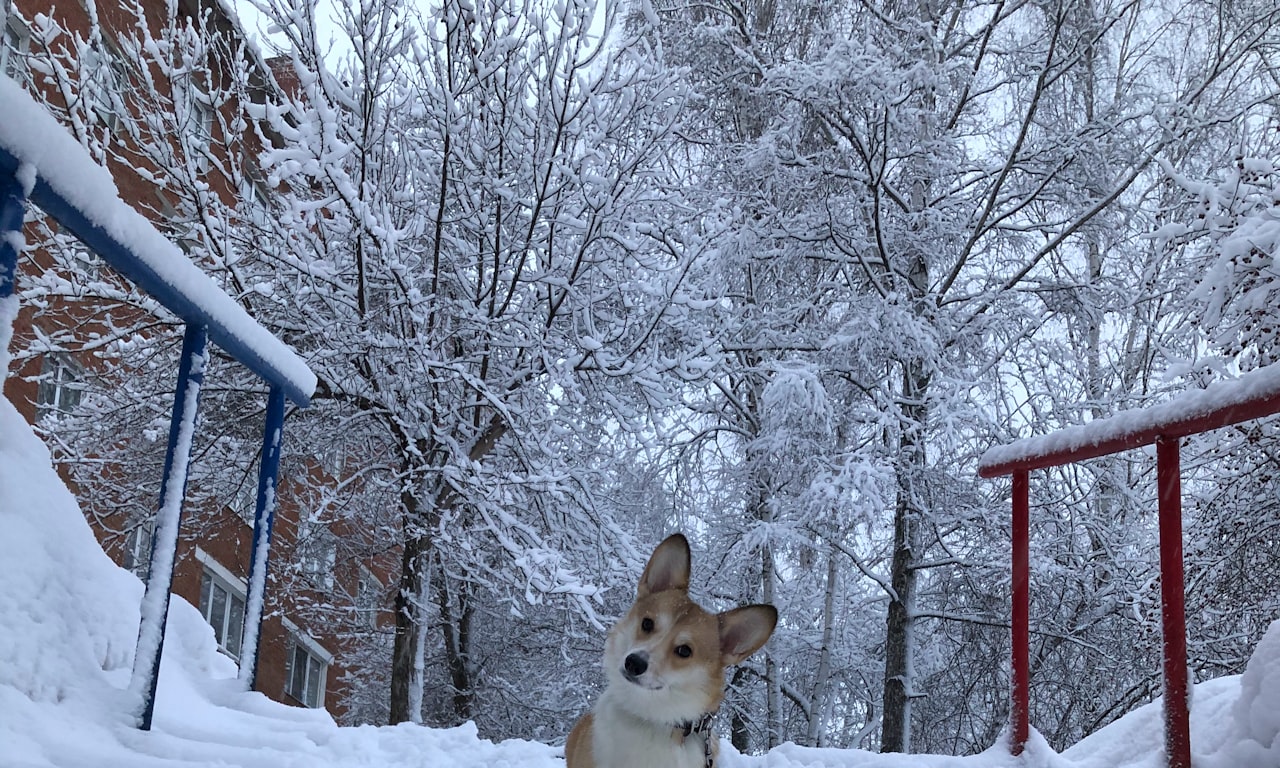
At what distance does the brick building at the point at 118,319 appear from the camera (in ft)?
28.0

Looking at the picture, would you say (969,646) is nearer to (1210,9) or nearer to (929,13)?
(929,13)

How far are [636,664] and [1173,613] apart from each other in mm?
1682

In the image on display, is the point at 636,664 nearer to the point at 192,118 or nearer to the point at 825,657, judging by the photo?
the point at 192,118

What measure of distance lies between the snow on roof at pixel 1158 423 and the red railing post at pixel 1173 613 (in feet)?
0.31

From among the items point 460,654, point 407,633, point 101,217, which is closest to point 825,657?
point 460,654

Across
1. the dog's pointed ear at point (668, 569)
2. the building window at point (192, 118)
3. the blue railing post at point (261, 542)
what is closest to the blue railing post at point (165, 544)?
the blue railing post at point (261, 542)

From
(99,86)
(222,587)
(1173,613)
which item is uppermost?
(99,86)

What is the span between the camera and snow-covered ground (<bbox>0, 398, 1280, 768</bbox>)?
2.52 metres

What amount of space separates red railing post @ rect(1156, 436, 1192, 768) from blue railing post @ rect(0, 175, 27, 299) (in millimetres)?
3281

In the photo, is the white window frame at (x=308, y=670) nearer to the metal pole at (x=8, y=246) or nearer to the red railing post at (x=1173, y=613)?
the metal pole at (x=8, y=246)

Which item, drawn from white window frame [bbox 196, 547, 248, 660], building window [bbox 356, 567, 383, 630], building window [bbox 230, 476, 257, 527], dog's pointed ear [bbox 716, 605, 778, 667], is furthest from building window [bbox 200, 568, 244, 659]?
dog's pointed ear [bbox 716, 605, 778, 667]

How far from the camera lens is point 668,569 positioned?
3.40 meters

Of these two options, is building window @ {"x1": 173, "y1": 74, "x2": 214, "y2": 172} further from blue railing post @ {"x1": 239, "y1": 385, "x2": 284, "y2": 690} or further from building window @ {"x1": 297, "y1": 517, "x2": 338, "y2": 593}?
blue railing post @ {"x1": 239, "y1": 385, "x2": 284, "y2": 690}

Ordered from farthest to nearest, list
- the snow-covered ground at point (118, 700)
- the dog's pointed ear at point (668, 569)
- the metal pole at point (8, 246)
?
the dog's pointed ear at point (668, 569) < the snow-covered ground at point (118, 700) < the metal pole at point (8, 246)
